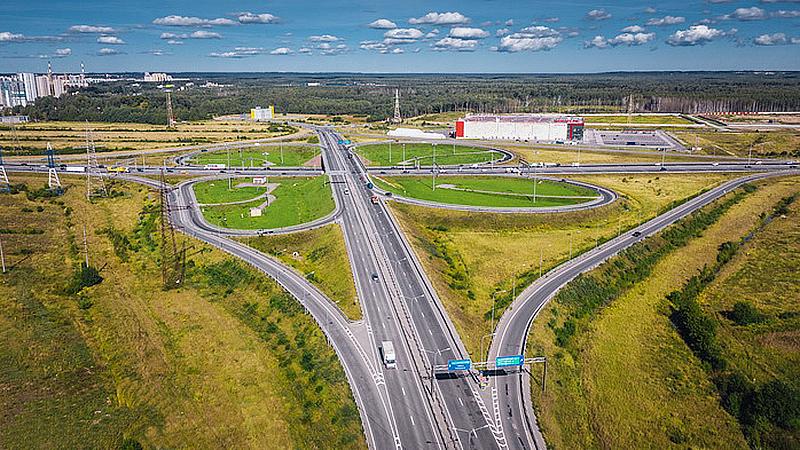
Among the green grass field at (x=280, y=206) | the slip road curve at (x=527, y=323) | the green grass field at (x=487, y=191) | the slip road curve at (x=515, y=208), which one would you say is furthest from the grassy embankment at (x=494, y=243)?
the green grass field at (x=280, y=206)

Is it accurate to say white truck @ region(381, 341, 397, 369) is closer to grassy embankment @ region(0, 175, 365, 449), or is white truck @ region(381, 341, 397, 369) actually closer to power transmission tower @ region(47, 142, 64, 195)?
grassy embankment @ region(0, 175, 365, 449)

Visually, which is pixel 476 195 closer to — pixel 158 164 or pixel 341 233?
pixel 341 233

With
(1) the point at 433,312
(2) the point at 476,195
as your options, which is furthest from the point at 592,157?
(1) the point at 433,312

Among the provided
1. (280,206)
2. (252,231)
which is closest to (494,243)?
(252,231)

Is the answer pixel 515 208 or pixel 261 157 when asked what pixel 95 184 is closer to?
pixel 261 157

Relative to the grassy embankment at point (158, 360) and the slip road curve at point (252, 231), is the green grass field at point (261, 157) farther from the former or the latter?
the grassy embankment at point (158, 360)

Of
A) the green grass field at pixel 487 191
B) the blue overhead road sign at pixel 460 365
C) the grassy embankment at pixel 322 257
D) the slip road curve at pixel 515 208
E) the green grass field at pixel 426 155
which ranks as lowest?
the blue overhead road sign at pixel 460 365
